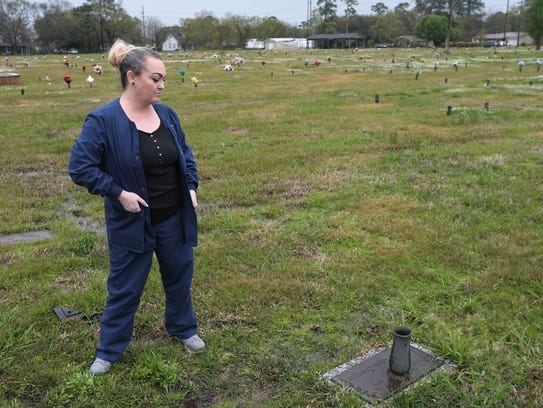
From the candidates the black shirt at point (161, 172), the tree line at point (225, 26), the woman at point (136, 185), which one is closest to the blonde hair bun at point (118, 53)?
the woman at point (136, 185)

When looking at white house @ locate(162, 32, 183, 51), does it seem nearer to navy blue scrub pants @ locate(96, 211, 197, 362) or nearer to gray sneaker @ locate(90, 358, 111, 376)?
navy blue scrub pants @ locate(96, 211, 197, 362)

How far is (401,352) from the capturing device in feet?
10.5

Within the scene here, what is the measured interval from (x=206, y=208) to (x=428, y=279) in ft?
10.4

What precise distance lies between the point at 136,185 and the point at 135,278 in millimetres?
594

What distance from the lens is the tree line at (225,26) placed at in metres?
91.4

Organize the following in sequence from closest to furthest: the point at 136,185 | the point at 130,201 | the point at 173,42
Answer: the point at 130,201, the point at 136,185, the point at 173,42

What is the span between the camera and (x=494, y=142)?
1048cm

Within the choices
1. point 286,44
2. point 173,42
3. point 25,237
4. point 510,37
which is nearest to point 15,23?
point 173,42

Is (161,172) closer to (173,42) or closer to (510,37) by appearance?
(510,37)

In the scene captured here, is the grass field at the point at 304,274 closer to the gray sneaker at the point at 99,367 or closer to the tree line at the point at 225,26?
the gray sneaker at the point at 99,367

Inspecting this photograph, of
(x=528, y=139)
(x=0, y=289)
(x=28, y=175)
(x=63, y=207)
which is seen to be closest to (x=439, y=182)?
(x=528, y=139)

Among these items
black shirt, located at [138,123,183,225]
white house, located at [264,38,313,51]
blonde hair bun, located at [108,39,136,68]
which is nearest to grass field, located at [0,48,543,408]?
black shirt, located at [138,123,183,225]

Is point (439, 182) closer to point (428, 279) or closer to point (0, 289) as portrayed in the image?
point (428, 279)

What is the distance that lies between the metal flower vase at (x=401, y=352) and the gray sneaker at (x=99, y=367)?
179cm
